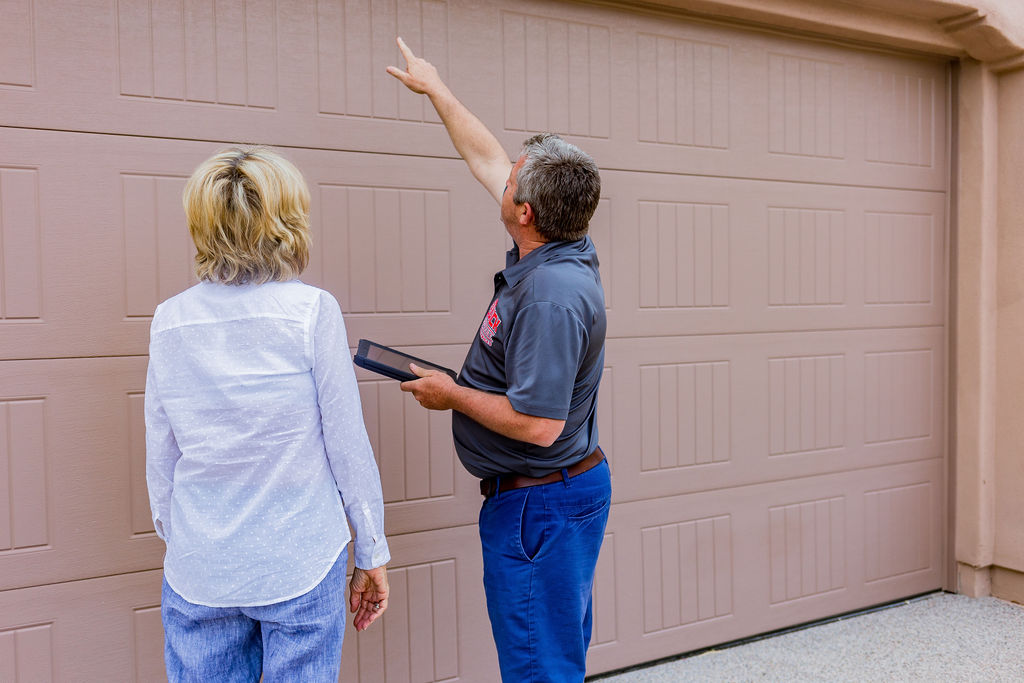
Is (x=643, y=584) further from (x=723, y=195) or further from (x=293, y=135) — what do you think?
(x=293, y=135)

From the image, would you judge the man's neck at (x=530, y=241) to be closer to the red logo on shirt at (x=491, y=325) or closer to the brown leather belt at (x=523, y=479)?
the red logo on shirt at (x=491, y=325)

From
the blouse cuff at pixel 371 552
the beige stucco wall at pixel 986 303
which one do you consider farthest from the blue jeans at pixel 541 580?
the beige stucco wall at pixel 986 303

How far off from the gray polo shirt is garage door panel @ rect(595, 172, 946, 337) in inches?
45.3

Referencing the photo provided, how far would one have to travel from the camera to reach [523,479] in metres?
2.09

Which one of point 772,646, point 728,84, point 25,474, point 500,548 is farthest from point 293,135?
point 772,646

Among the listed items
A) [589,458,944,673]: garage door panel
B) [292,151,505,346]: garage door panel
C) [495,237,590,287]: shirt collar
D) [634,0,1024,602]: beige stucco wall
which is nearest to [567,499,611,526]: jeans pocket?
[495,237,590,287]: shirt collar

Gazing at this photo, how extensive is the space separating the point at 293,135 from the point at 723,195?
5.93 ft

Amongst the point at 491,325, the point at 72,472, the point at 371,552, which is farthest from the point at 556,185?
the point at 72,472

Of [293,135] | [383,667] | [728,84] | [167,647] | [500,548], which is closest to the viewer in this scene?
[167,647]

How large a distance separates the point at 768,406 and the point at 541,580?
190cm

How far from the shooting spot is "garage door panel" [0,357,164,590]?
89.2 inches

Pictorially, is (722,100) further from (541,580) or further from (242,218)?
(242,218)

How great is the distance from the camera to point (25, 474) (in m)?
2.28

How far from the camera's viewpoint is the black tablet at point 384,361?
2.03 m
